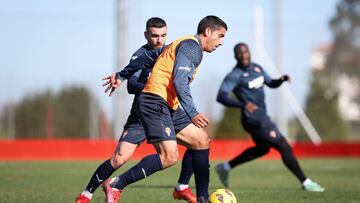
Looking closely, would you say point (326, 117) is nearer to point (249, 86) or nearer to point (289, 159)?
point (249, 86)

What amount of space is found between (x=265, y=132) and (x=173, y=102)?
15.9 ft

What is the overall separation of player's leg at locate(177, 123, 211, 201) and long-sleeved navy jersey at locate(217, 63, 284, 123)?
4.23 metres

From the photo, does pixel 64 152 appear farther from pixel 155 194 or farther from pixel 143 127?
pixel 143 127

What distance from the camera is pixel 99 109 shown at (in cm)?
3023

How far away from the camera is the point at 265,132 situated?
1320 centimetres

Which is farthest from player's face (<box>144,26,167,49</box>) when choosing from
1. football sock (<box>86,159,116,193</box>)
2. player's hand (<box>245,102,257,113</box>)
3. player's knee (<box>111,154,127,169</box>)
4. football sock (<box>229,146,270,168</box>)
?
football sock (<box>229,146,270,168</box>)

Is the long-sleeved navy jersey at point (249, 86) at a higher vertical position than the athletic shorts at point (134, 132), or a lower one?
higher

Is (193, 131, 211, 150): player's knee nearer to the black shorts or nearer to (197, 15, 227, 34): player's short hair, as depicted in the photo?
the black shorts

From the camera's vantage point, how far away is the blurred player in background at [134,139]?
901cm

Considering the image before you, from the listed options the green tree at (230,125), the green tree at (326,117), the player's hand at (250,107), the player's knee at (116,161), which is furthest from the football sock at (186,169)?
the green tree at (326,117)

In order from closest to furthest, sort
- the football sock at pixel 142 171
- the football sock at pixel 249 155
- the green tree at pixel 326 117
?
the football sock at pixel 142 171, the football sock at pixel 249 155, the green tree at pixel 326 117

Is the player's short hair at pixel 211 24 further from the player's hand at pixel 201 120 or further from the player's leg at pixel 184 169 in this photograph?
the player's leg at pixel 184 169

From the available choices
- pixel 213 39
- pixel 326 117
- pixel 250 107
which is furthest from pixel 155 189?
pixel 326 117

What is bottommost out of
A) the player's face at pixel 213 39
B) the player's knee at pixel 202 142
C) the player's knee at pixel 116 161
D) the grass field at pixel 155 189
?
Result: the grass field at pixel 155 189
